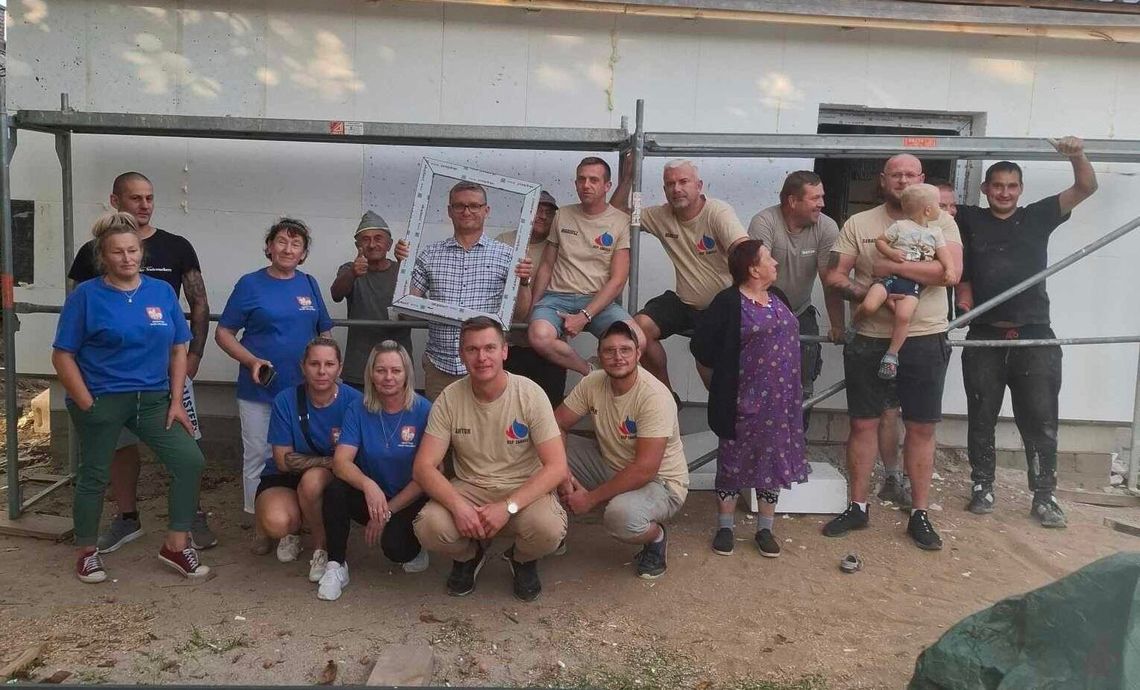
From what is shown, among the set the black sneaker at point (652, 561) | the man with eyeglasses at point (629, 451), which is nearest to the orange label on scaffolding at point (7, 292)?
the man with eyeglasses at point (629, 451)

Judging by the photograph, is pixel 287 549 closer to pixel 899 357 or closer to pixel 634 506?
pixel 634 506

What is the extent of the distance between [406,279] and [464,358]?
110cm

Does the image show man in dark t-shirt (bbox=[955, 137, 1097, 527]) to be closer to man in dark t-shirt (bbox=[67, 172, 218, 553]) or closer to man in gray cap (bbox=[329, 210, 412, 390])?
man in gray cap (bbox=[329, 210, 412, 390])

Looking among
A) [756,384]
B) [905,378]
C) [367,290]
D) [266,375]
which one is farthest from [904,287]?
[266,375]

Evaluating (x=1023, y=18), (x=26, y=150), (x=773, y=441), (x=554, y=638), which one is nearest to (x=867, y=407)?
(x=773, y=441)

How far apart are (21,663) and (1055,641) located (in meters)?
3.50

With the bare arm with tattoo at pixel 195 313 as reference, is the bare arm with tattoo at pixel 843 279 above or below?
above

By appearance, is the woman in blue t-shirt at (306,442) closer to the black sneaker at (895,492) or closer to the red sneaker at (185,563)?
the red sneaker at (185,563)

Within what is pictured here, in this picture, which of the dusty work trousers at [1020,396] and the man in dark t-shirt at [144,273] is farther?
the dusty work trousers at [1020,396]

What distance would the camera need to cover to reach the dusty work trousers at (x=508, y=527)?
351 centimetres

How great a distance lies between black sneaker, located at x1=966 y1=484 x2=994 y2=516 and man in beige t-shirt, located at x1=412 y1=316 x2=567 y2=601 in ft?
8.98

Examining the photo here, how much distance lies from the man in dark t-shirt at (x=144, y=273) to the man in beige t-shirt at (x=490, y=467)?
1.48 metres

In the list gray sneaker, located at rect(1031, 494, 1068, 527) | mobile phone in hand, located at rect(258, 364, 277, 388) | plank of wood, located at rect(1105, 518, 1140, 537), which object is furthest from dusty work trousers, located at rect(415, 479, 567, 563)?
plank of wood, located at rect(1105, 518, 1140, 537)

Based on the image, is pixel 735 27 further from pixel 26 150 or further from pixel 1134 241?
pixel 26 150
